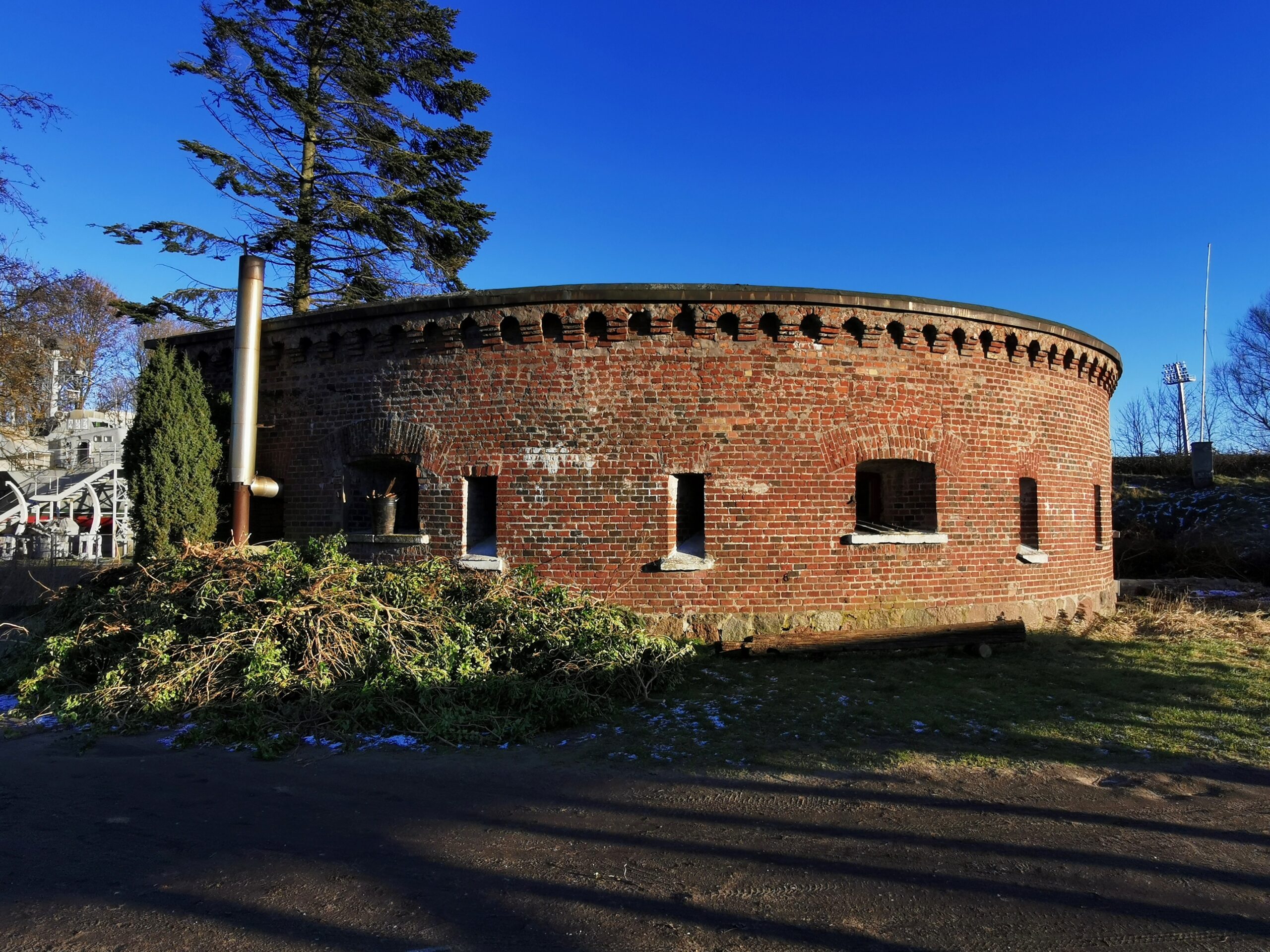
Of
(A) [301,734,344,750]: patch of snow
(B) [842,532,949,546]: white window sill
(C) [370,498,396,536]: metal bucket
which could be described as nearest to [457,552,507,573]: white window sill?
(C) [370,498,396,536]: metal bucket

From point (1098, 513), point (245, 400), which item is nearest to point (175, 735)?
point (245, 400)

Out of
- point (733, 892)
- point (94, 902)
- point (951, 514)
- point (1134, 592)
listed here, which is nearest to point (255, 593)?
point (94, 902)

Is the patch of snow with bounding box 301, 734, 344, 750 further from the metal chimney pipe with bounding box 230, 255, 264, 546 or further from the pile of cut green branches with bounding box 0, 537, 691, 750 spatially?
the metal chimney pipe with bounding box 230, 255, 264, 546

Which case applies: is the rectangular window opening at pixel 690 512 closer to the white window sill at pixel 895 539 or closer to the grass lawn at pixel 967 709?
the grass lawn at pixel 967 709

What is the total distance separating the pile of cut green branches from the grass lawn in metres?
0.74

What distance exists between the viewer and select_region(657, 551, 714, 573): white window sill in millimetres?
9062

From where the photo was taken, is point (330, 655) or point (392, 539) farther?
point (392, 539)

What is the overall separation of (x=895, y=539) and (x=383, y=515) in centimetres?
665

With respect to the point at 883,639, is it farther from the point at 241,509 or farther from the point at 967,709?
the point at 241,509

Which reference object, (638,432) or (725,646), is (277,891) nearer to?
(725,646)

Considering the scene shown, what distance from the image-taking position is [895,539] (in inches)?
375

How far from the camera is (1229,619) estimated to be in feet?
37.4

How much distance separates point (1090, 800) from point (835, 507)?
4884 mm

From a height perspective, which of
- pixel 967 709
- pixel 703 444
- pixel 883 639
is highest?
pixel 703 444
